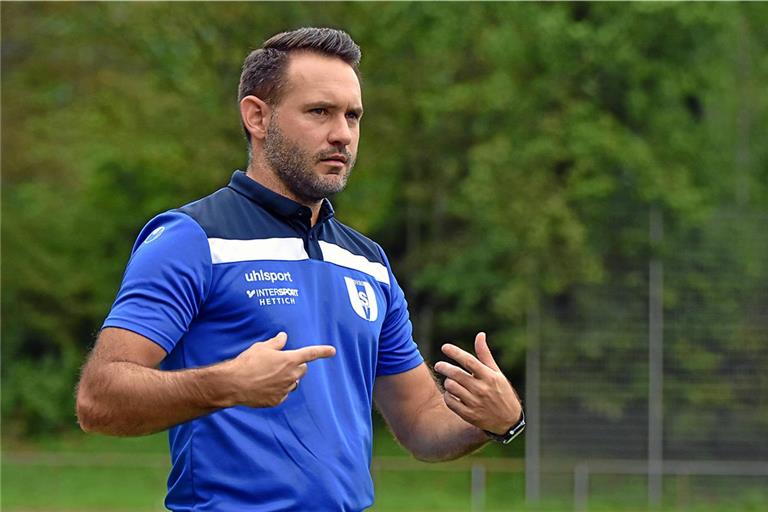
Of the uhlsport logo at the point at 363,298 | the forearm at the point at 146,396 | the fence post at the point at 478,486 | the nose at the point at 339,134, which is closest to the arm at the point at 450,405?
the uhlsport logo at the point at 363,298

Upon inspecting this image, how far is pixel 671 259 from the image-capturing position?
72.4 feet

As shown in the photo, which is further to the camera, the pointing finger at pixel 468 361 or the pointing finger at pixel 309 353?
the pointing finger at pixel 468 361

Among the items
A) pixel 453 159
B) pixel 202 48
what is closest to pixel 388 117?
pixel 453 159

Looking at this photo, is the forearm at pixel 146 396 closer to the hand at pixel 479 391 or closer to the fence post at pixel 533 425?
the hand at pixel 479 391

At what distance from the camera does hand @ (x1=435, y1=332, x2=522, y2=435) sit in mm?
4059

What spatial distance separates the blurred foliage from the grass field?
2864mm

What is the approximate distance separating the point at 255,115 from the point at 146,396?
104 centimetres

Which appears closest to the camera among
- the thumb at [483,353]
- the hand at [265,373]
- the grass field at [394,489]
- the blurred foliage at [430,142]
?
the hand at [265,373]

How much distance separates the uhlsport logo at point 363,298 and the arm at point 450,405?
25 centimetres

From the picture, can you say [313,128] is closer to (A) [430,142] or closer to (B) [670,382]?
→ (B) [670,382]

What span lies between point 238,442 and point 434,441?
33.6 inches

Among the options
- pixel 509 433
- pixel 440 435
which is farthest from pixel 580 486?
pixel 509 433

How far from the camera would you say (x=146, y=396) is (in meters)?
3.51

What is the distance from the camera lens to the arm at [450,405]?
4074 millimetres
